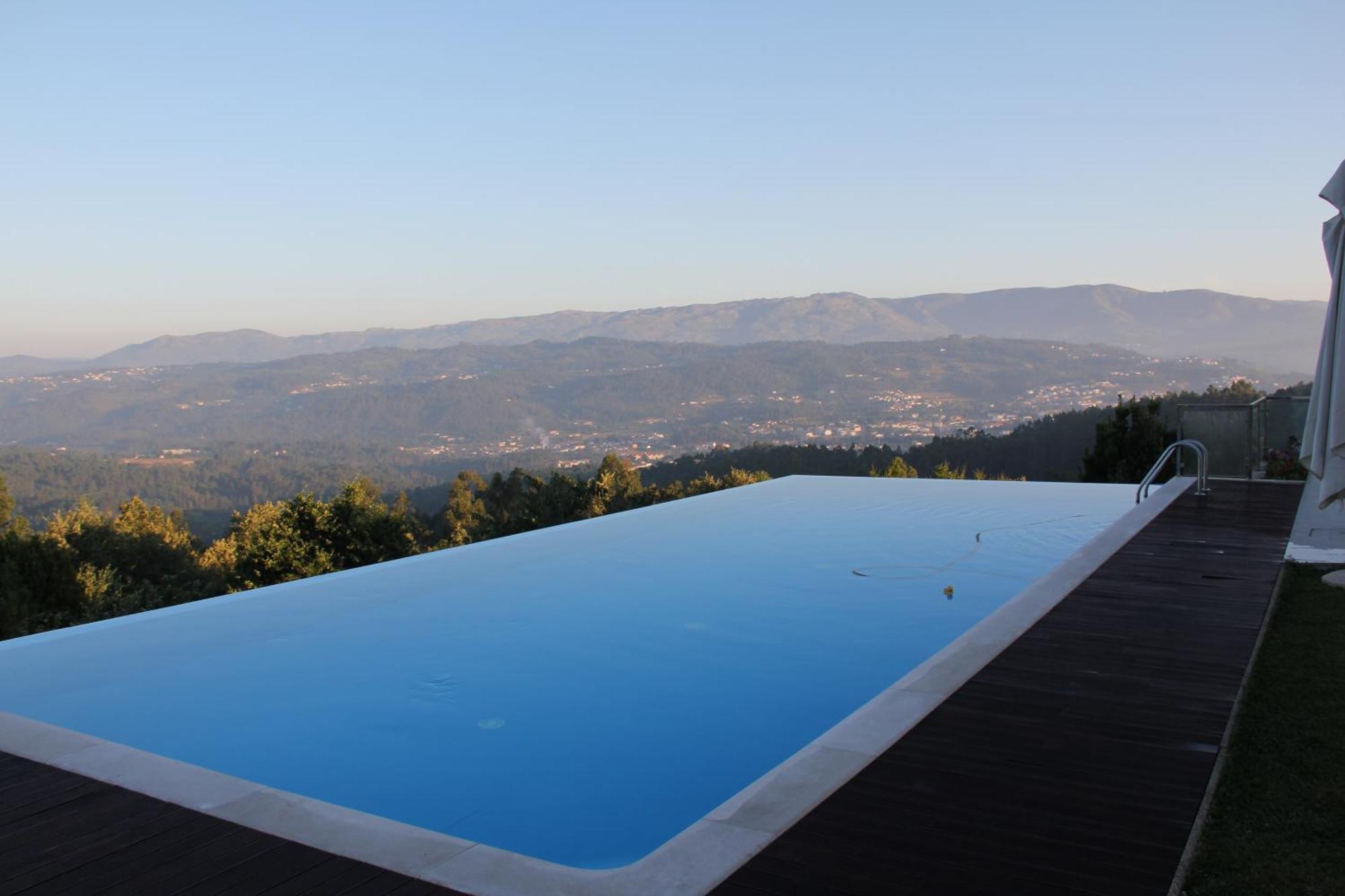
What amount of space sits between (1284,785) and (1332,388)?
7.57ft

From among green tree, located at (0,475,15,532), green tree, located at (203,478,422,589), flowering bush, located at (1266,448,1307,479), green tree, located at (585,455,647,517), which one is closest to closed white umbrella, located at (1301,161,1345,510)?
flowering bush, located at (1266,448,1307,479)

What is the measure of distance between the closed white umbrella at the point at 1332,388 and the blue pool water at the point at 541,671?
6.12ft

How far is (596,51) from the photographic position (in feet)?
70.8

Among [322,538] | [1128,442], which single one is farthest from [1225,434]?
[322,538]

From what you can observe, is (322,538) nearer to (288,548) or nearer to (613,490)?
(288,548)

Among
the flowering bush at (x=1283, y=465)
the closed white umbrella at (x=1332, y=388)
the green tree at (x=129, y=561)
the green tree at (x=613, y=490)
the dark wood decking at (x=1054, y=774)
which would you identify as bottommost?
the green tree at (x=129, y=561)

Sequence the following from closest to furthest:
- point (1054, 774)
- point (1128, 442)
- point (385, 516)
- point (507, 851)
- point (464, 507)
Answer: point (507, 851) < point (1054, 774) < point (1128, 442) < point (385, 516) < point (464, 507)

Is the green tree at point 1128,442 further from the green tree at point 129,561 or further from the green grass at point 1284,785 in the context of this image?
the green tree at point 129,561

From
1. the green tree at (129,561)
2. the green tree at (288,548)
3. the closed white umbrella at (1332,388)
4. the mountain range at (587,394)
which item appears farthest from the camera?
the mountain range at (587,394)

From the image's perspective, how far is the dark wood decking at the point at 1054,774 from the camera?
2.04m

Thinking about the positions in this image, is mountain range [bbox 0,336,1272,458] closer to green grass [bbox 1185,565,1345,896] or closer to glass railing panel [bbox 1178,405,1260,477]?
glass railing panel [bbox 1178,405,1260,477]

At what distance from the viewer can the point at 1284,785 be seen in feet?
8.45

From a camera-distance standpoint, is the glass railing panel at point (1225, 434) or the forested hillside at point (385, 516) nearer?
the glass railing panel at point (1225, 434)

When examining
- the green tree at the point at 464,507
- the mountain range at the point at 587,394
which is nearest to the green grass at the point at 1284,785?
the green tree at the point at 464,507
